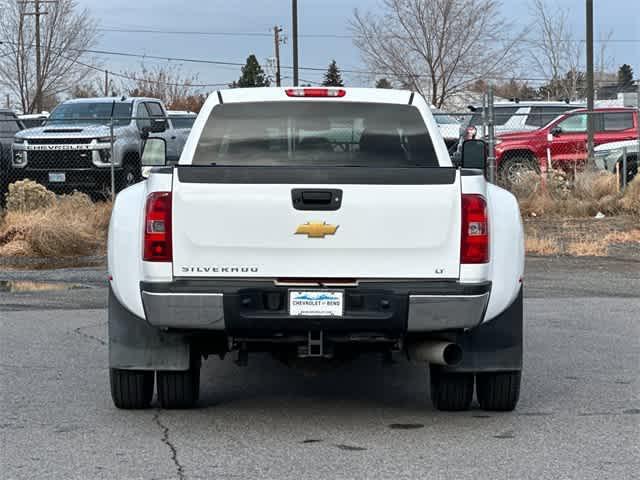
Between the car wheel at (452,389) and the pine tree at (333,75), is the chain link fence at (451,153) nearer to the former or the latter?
the car wheel at (452,389)

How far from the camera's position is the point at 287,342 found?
267 inches

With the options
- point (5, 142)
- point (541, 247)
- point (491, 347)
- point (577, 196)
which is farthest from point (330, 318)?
point (5, 142)

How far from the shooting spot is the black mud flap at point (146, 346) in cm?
691

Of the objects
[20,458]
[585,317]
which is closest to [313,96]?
[20,458]

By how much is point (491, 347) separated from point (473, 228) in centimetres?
76

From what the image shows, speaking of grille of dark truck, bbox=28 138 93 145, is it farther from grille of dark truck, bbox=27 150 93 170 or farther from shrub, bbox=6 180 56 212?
shrub, bbox=6 180 56 212

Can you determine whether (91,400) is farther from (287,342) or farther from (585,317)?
(585,317)

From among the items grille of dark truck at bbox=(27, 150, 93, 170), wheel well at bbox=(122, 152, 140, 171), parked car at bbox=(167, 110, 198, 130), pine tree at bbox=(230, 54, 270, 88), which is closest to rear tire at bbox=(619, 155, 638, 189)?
wheel well at bbox=(122, 152, 140, 171)

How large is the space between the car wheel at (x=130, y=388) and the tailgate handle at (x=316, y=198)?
1488mm

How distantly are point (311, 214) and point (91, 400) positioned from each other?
2131 millimetres

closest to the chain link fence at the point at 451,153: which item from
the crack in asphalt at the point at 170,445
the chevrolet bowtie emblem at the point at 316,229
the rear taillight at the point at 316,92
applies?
the rear taillight at the point at 316,92

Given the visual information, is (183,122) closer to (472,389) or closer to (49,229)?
(49,229)

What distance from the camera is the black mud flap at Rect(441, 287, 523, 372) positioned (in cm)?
688

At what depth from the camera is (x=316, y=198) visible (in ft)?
21.2
